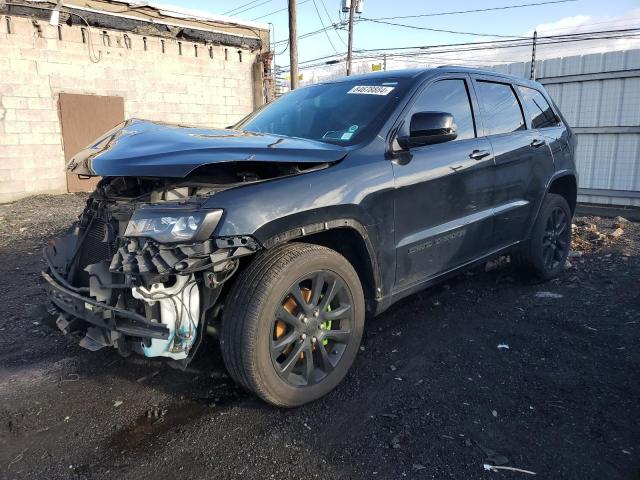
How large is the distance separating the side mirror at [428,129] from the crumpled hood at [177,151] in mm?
492

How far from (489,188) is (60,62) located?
10.4m

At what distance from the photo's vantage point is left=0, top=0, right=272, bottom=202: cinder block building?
10336 millimetres

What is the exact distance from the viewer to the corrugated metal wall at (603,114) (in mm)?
8969

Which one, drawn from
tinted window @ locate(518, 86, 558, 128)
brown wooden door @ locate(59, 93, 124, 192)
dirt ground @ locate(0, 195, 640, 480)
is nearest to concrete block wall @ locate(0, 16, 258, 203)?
brown wooden door @ locate(59, 93, 124, 192)

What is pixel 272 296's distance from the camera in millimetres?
2502

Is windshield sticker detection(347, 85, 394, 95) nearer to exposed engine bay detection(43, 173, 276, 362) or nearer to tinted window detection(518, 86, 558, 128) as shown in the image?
exposed engine bay detection(43, 173, 276, 362)

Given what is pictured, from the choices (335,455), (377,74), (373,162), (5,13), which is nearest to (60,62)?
(5,13)

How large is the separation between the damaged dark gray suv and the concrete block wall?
29.0 feet

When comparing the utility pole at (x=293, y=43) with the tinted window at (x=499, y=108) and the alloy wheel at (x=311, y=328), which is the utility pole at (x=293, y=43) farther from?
the alloy wheel at (x=311, y=328)

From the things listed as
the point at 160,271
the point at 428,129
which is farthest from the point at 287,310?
the point at 428,129

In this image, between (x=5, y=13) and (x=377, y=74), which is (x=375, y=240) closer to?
(x=377, y=74)

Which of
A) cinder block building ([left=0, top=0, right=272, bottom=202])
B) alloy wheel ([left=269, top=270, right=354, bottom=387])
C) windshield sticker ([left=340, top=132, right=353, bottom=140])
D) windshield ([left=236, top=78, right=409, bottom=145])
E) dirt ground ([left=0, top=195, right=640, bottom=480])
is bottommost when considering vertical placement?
dirt ground ([left=0, top=195, right=640, bottom=480])

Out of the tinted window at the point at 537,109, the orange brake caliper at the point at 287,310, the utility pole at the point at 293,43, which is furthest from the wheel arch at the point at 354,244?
the utility pole at the point at 293,43

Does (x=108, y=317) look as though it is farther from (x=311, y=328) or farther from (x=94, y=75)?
(x=94, y=75)
